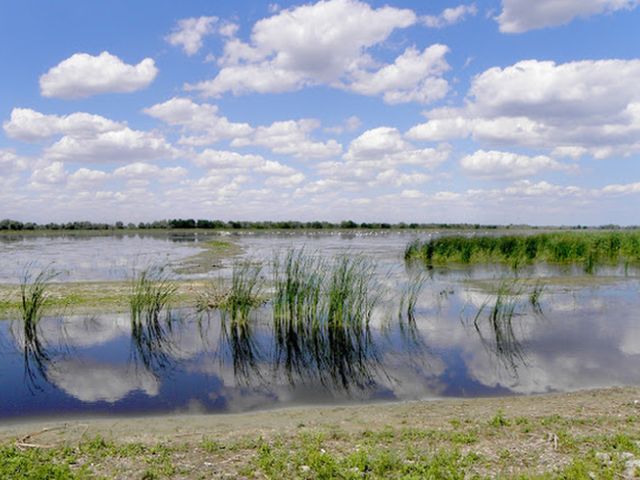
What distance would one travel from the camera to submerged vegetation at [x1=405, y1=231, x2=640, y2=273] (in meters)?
28.3

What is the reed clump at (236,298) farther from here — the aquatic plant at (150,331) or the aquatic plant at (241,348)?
the aquatic plant at (150,331)

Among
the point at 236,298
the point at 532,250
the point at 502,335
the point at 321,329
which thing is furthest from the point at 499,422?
the point at 532,250

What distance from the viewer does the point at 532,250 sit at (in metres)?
29.0

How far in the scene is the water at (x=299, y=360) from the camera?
7.80m

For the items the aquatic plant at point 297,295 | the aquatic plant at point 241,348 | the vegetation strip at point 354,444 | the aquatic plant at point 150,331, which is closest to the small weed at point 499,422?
the vegetation strip at point 354,444

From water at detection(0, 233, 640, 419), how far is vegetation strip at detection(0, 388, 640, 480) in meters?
0.99

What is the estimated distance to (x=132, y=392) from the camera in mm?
7949

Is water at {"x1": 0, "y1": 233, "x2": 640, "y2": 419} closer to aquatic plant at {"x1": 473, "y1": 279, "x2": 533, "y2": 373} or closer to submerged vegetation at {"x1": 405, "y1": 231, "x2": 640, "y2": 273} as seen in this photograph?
aquatic plant at {"x1": 473, "y1": 279, "x2": 533, "y2": 373}

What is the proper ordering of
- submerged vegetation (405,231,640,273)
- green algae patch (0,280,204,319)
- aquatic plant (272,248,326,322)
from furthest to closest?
submerged vegetation (405,231,640,273)
green algae patch (0,280,204,319)
aquatic plant (272,248,326,322)

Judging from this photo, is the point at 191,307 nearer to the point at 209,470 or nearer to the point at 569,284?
the point at 209,470

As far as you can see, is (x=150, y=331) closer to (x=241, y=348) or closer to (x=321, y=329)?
(x=241, y=348)

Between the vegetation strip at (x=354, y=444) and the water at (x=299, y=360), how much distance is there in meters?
0.99

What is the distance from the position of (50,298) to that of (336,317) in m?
8.54

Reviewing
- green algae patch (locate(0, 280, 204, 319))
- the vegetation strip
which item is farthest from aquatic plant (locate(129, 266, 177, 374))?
the vegetation strip
